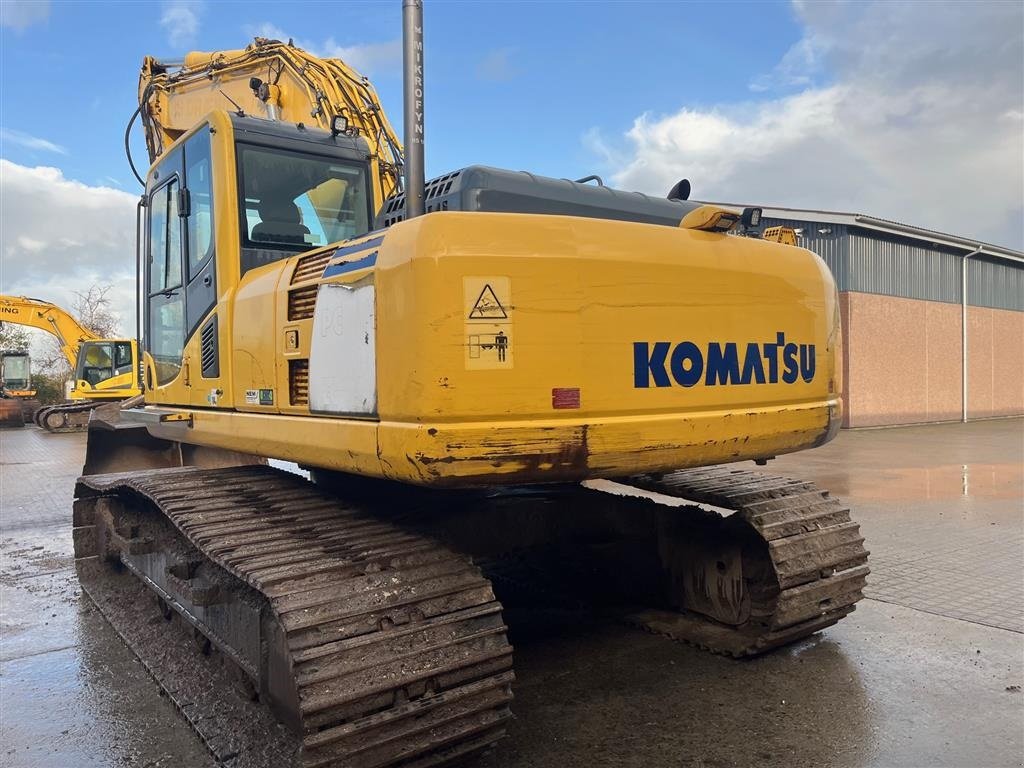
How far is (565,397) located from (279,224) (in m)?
2.05

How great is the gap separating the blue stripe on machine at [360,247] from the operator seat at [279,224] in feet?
3.20

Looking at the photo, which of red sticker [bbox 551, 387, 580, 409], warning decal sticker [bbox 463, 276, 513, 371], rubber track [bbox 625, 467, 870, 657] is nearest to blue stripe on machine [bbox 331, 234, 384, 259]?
warning decal sticker [bbox 463, 276, 513, 371]

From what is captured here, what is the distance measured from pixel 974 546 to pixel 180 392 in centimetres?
620

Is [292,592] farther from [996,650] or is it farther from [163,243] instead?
[996,650]

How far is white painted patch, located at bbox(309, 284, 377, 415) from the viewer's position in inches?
112

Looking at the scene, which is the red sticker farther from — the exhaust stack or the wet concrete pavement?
the wet concrete pavement

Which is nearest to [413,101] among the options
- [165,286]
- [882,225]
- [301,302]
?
[301,302]

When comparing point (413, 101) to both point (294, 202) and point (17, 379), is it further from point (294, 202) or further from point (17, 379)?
point (17, 379)

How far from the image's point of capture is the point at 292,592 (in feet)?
9.26

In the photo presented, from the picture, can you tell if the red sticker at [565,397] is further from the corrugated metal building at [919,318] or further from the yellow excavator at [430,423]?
the corrugated metal building at [919,318]

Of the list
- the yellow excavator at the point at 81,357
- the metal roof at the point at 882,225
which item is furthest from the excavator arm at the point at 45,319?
the metal roof at the point at 882,225

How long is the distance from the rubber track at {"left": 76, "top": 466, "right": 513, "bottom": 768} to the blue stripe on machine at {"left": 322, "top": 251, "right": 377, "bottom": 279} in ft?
3.52

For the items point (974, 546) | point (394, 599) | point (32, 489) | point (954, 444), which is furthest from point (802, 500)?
point (954, 444)

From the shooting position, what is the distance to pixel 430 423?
2621mm
